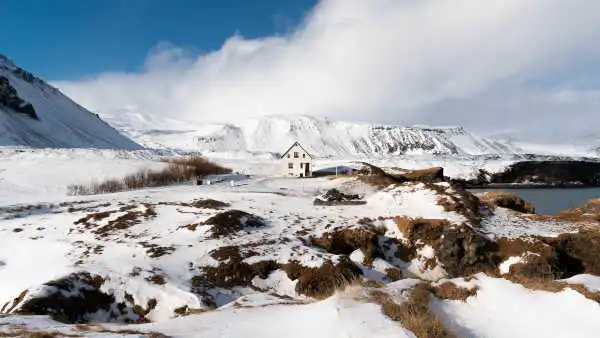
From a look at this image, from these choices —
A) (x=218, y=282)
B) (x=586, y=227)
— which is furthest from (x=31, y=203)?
(x=586, y=227)

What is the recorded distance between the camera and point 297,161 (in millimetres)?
88125

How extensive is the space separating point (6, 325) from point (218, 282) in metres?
17.0

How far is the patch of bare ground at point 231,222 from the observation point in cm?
3550

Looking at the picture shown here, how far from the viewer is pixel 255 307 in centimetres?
1211

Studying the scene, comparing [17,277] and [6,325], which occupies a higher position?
[6,325]

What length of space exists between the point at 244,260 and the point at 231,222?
7421 mm

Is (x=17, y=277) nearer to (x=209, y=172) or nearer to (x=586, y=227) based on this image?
(x=586, y=227)

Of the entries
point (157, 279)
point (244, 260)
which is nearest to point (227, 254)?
point (244, 260)

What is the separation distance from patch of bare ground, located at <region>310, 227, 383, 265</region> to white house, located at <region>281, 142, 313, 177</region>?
50.9 meters

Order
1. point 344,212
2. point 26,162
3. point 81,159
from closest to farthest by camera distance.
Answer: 1. point 344,212
2. point 26,162
3. point 81,159

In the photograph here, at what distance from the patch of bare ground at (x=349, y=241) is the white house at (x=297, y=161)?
50.9m

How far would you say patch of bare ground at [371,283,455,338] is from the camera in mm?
8930

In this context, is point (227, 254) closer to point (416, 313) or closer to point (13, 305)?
point (13, 305)

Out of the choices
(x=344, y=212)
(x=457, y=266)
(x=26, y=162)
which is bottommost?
(x=457, y=266)
